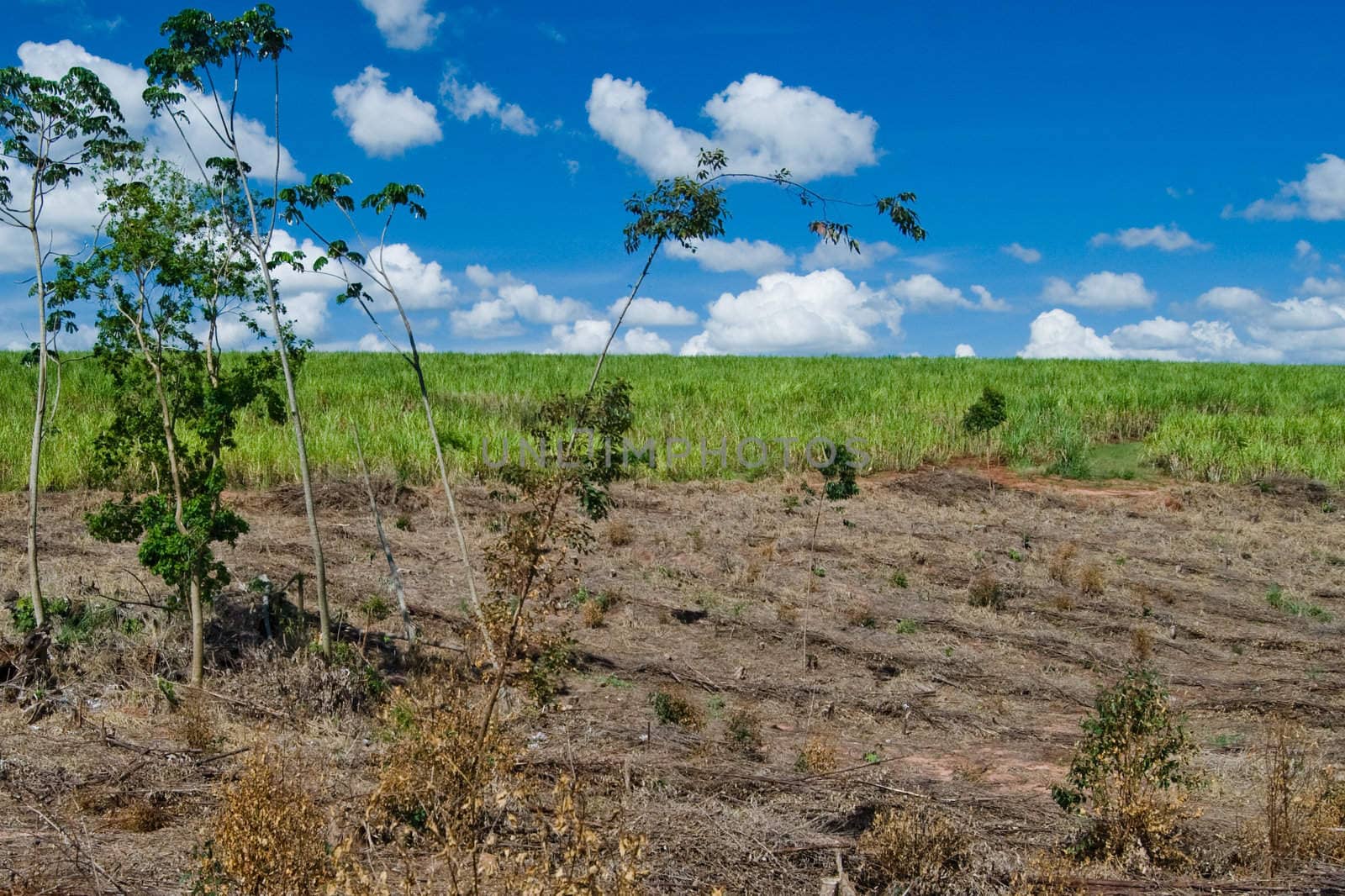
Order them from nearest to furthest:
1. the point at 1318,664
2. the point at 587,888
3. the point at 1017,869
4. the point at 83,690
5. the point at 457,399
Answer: the point at 587,888, the point at 1017,869, the point at 83,690, the point at 1318,664, the point at 457,399

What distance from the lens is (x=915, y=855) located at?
4.55 m

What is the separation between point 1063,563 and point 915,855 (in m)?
7.72

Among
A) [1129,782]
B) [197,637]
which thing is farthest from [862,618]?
[197,637]

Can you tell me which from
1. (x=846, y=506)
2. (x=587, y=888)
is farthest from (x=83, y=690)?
(x=846, y=506)

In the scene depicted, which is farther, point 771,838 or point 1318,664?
point 1318,664

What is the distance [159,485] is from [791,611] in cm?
565

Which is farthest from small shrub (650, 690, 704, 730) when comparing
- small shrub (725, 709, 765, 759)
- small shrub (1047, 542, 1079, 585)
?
small shrub (1047, 542, 1079, 585)

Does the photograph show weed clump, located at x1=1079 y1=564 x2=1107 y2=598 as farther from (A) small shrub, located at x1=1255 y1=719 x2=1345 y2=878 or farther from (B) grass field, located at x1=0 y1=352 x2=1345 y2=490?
(B) grass field, located at x1=0 y1=352 x2=1345 y2=490

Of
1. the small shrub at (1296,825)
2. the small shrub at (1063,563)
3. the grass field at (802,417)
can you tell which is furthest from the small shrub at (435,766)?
the grass field at (802,417)

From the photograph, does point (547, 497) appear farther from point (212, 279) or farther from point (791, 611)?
point (791, 611)

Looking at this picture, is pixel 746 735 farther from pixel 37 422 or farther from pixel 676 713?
pixel 37 422

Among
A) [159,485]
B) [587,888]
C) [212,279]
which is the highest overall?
[212,279]

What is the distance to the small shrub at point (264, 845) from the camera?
12.4 feet

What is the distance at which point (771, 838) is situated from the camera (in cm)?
476
